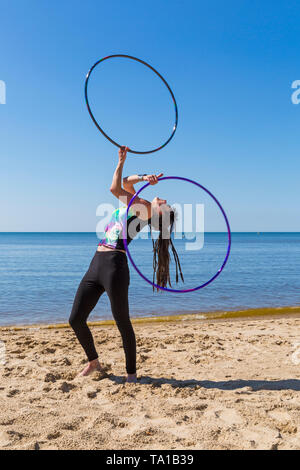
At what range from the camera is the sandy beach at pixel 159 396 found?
300 centimetres

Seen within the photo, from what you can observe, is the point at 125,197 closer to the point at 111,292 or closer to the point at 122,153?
the point at 122,153

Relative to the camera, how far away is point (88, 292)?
427 centimetres

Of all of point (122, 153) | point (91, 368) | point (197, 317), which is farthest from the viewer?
point (197, 317)

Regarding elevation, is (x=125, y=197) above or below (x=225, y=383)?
above

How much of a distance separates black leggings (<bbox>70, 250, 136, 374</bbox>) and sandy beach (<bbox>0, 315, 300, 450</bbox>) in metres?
0.49

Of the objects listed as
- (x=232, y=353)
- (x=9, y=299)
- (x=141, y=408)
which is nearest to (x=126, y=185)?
(x=141, y=408)

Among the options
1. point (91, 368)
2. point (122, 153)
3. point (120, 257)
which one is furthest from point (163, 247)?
point (91, 368)

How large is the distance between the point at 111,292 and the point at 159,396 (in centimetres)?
111

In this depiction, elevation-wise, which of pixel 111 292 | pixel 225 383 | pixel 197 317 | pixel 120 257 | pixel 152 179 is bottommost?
pixel 197 317

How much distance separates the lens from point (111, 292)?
13.4ft

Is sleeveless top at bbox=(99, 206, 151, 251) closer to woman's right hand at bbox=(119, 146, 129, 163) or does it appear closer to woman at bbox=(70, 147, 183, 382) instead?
woman at bbox=(70, 147, 183, 382)

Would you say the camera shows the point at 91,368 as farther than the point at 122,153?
Yes
